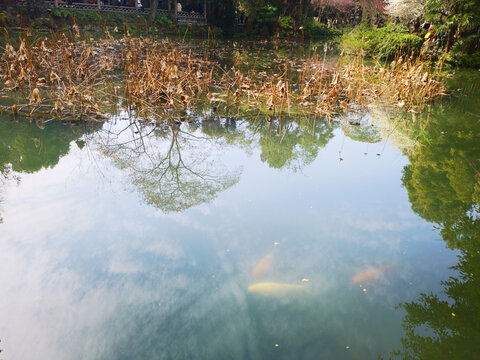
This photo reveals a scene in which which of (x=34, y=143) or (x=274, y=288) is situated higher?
(x=34, y=143)

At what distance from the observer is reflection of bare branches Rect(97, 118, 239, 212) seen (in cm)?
412

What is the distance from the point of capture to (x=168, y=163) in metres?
4.94

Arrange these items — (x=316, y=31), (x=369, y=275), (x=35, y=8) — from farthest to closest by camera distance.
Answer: (x=316, y=31), (x=35, y=8), (x=369, y=275)

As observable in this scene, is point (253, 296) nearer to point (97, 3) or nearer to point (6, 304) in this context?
point (6, 304)

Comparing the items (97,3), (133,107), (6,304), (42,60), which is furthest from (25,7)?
(6,304)

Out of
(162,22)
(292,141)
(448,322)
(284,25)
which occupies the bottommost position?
(448,322)

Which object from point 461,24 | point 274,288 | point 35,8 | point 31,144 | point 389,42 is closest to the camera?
point 274,288

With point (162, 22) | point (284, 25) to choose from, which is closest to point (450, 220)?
point (284, 25)

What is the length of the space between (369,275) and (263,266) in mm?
912

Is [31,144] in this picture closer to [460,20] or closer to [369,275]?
[369,275]

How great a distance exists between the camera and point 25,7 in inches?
789

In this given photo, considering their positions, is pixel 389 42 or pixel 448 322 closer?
pixel 448 322

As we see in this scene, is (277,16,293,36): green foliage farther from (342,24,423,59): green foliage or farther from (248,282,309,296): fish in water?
(248,282,309,296): fish in water

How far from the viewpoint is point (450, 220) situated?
386cm
